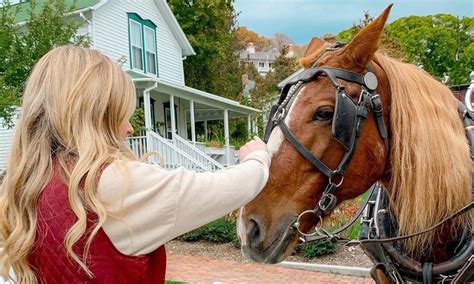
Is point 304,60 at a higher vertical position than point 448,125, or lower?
higher

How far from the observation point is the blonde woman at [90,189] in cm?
149

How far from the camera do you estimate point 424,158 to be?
7.34 ft

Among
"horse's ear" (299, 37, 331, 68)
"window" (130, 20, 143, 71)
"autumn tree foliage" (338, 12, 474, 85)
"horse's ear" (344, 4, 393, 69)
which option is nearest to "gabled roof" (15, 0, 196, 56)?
"window" (130, 20, 143, 71)

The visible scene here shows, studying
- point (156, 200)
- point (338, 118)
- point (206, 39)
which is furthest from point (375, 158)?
point (206, 39)

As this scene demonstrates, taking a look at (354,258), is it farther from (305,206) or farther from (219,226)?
(305,206)

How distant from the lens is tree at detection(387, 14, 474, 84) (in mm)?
26709

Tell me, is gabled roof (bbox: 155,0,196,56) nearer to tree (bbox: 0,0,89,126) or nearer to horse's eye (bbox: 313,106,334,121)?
tree (bbox: 0,0,89,126)

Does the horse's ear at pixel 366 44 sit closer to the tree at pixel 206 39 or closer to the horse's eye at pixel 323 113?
the horse's eye at pixel 323 113

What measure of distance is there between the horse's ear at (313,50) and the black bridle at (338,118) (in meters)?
0.20

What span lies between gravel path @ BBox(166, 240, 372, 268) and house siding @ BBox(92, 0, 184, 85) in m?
6.30

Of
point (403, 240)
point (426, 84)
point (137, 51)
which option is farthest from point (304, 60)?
point (137, 51)

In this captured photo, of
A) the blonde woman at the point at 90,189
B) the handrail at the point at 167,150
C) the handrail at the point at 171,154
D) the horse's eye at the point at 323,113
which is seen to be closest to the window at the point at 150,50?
the handrail at the point at 167,150

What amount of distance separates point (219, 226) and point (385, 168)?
724cm

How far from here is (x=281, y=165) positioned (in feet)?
7.09
